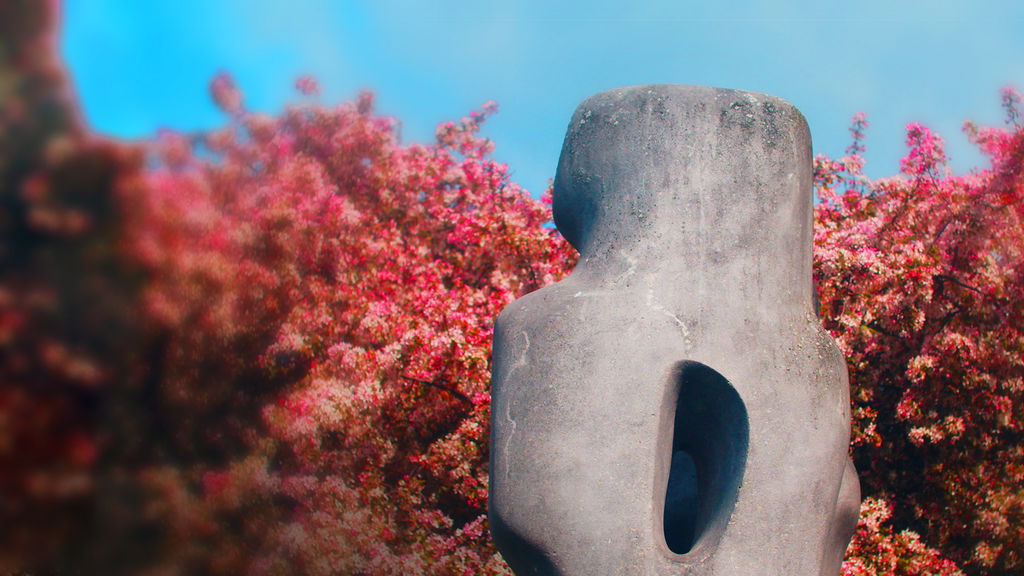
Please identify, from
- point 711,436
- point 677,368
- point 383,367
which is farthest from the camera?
point 383,367

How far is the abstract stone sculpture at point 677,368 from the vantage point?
288 cm

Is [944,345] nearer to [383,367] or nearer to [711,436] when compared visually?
[383,367]

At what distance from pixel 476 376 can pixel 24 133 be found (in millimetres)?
4285

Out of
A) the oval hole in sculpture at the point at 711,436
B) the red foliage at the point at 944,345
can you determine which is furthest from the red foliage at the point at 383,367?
the oval hole in sculpture at the point at 711,436

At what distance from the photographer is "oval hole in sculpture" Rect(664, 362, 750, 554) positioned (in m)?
2.97

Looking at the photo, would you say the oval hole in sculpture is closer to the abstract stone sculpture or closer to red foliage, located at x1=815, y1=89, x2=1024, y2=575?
the abstract stone sculpture

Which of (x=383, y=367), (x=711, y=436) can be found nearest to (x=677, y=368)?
(x=711, y=436)

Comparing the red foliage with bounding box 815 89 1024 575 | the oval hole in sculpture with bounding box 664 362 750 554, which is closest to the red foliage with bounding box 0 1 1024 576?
the red foliage with bounding box 815 89 1024 575

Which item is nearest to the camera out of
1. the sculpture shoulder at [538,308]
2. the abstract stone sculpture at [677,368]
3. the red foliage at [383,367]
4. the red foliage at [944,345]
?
the abstract stone sculpture at [677,368]

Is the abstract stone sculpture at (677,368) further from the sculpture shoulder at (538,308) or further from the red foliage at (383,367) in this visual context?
the red foliage at (383,367)

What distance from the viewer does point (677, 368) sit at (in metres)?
2.97

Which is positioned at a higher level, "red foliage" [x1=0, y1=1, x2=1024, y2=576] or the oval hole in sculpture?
"red foliage" [x1=0, y1=1, x2=1024, y2=576]

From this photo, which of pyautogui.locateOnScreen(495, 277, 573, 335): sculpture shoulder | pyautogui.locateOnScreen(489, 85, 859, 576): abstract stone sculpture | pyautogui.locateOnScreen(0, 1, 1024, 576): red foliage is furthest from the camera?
pyautogui.locateOnScreen(0, 1, 1024, 576): red foliage

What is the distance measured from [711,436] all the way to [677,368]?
33cm
